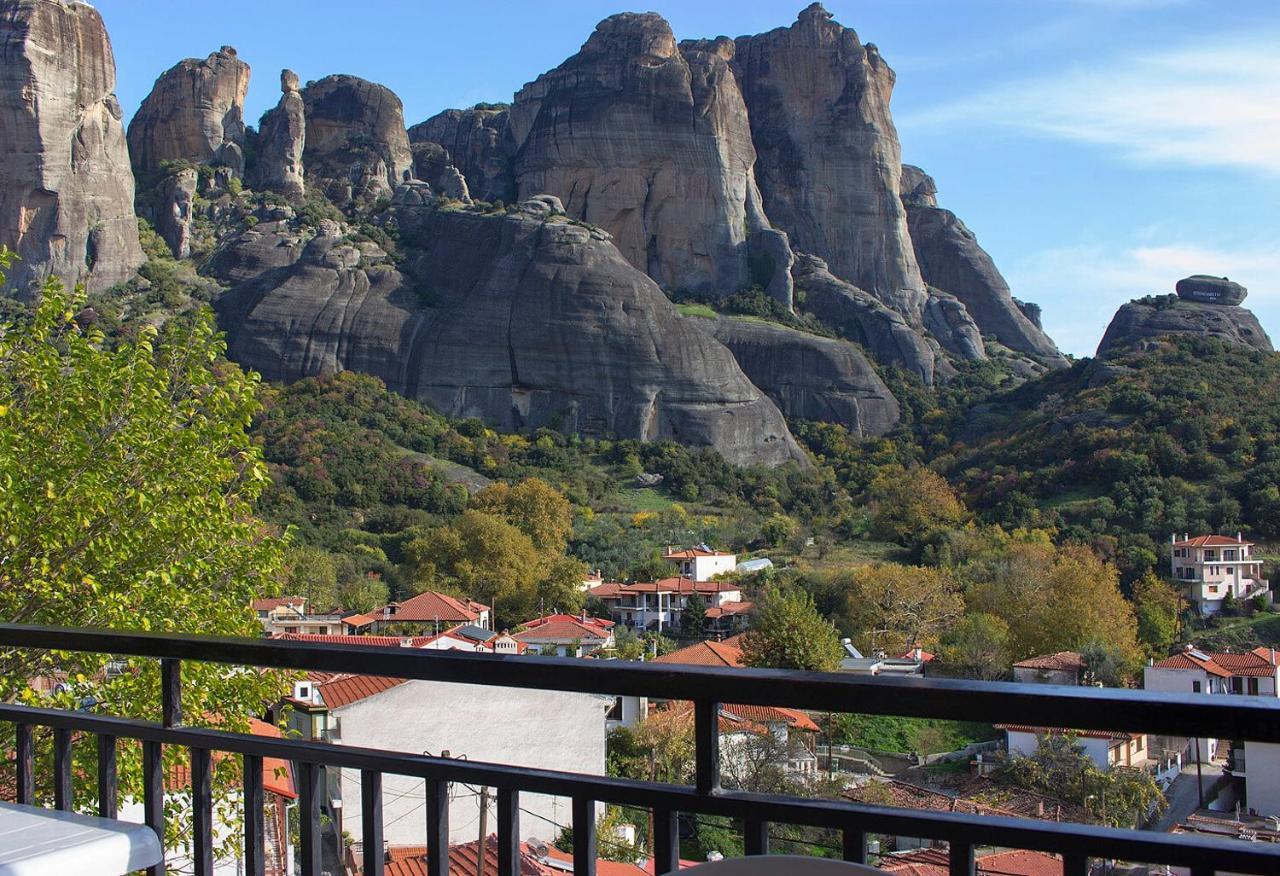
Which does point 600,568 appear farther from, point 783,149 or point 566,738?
point 783,149

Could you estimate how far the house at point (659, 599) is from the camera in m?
35.4

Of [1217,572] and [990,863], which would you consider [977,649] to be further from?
[990,863]

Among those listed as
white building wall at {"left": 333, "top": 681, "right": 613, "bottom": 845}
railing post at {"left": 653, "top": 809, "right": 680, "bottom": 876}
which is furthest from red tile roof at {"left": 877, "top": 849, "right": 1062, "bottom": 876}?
white building wall at {"left": 333, "top": 681, "right": 613, "bottom": 845}

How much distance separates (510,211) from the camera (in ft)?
193

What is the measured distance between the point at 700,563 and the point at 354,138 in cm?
3833

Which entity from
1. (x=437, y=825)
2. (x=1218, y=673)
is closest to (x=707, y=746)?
(x=437, y=825)

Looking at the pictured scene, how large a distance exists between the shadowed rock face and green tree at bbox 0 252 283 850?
53793 millimetres

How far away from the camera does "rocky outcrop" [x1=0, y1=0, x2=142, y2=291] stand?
51250mm

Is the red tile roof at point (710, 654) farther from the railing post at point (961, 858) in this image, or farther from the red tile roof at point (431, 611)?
the railing post at point (961, 858)

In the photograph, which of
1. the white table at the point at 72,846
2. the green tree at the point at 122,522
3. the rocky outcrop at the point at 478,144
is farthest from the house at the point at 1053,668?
the rocky outcrop at the point at 478,144

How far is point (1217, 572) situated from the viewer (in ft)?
107

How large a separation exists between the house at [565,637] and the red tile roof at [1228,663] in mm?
11156

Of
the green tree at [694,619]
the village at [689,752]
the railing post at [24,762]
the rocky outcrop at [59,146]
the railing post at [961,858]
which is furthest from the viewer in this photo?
the rocky outcrop at [59,146]

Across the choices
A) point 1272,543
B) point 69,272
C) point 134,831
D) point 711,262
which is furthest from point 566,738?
point 711,262
